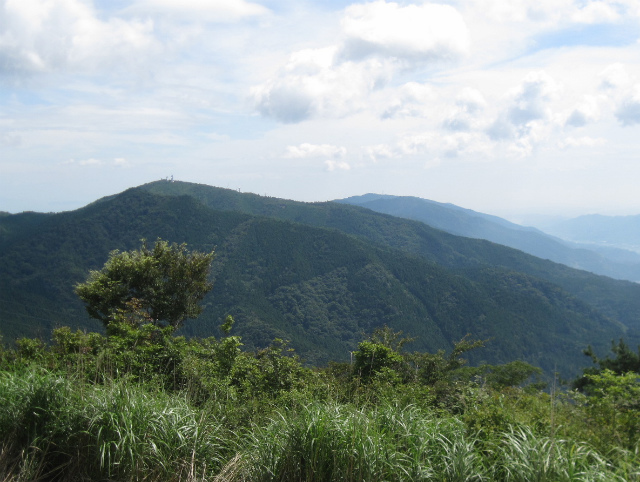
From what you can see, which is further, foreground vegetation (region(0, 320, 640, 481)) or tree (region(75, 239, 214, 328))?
tree (region(75, 239, 214, 328))

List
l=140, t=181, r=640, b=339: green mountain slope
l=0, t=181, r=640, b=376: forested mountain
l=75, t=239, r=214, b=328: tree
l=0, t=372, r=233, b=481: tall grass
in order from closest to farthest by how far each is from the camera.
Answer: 1. l=0, t=372, r=233, b=481: tall grass
2. l=75, t=239, r=214, b=328: tree
3. l=0, t=181, r=640, b=376: forested mountain
4. l=140, t=181, r=640, b=339: green mountain slope

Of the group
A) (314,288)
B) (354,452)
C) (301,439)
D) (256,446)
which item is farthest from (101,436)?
(314,288)

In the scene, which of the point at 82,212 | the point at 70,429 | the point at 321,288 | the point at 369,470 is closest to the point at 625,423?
the point at 369,470

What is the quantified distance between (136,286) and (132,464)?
11.8 m

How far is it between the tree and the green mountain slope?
5055 inches

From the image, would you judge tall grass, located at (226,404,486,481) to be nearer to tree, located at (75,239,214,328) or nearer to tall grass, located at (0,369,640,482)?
tall grass, located at (0,369,640,482)

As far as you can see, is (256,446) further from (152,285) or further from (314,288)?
(314,288)

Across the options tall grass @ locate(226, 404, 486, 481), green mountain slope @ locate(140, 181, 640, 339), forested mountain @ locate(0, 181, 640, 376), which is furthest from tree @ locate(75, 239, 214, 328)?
green mountain slope @ locate(140, 181, 640, 339)

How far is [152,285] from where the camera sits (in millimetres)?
14883

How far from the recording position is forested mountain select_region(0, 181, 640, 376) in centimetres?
9212

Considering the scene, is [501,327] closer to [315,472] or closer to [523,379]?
[523,379]

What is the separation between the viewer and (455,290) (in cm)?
11125

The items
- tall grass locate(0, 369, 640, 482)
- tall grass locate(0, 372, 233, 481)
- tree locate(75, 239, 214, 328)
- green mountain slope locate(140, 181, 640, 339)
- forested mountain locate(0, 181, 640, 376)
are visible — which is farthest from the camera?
green mountain slope locate(140, 181, 640, 339)

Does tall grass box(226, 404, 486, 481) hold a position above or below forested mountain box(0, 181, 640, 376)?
above
